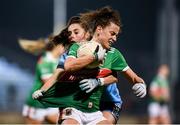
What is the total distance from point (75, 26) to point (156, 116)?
37.1 ft

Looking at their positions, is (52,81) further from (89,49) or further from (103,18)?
(103,18)

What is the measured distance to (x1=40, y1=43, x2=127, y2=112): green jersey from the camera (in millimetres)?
6660

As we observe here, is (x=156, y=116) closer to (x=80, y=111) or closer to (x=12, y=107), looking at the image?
(x=12, y=107)

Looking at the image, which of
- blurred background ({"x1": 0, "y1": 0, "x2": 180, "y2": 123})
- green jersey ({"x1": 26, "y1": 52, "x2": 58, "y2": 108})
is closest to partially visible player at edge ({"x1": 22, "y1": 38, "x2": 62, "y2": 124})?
green jersey ({"x1": 26, "y1": 52, "x2": 58, "y2": 108})

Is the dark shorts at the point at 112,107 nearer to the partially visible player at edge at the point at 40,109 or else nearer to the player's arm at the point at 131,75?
the player's arm at the point at 131,75

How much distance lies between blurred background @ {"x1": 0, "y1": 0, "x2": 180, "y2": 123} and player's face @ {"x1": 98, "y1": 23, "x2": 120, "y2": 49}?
16.2 meters

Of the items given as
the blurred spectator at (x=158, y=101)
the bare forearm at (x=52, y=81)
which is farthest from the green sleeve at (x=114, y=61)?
the blurred spectator at (x=158, y=101)

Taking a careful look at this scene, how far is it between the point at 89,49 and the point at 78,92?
475 millimetres

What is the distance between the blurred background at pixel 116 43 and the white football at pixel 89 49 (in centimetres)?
1639

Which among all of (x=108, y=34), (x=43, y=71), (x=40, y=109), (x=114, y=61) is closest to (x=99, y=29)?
(x=108, y=34)

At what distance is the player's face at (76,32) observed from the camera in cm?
722

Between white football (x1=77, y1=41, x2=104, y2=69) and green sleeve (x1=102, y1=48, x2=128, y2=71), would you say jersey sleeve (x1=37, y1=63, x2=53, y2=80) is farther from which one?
white football (x1=77, y1=41, x2=104, y2=69)

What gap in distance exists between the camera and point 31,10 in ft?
82.1

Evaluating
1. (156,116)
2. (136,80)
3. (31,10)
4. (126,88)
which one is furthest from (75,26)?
(31,10)
